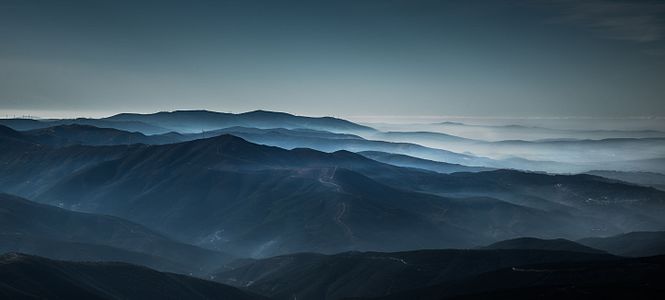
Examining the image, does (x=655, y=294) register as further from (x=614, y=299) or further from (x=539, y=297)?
(x=539, y=297)

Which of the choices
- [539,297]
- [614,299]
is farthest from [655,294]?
[539,297]

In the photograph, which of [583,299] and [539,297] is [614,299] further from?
[539,297]

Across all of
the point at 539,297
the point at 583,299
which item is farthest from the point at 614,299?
the point at 539,297

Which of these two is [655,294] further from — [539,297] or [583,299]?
[539,297]
